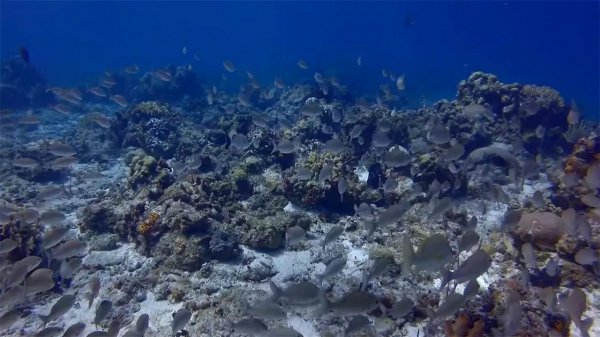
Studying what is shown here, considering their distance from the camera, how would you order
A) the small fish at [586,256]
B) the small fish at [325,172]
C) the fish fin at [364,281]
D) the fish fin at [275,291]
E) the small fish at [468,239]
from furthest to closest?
the small fish at [325,172]
the small fish at [586,256]
the fish fin at [364,281]
the small fish at [468,239]
the fish fin at [275,291]

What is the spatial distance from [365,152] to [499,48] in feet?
415

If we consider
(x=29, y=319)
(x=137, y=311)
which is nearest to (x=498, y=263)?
(x=137, y=311)

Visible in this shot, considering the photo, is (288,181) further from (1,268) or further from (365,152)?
(1,268)

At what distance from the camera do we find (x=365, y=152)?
13.2 metres

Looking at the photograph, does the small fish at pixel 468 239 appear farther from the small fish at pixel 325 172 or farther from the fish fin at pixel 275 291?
the small fish at pixel 325 172

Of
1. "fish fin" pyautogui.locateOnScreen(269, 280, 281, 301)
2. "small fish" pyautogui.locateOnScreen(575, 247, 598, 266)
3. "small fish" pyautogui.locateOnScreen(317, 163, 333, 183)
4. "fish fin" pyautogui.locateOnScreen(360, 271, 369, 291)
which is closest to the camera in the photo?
"fish fin" pyautogui.locateOnScreen(269, 280, 281, 301)

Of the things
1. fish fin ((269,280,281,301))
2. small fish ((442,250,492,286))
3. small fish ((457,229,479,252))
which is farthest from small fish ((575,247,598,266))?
fish fin ((269,280,281,301))

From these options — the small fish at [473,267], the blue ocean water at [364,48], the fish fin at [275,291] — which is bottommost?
the fish fin at [275,291]

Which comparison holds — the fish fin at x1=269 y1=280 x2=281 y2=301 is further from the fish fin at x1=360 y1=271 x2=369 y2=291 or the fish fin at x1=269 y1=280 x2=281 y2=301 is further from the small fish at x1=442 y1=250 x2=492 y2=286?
the small fish at x1=442 y1=250 x2=492 y2=286

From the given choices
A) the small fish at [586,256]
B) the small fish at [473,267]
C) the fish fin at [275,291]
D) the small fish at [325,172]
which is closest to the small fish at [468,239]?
the small fish at [473,267]

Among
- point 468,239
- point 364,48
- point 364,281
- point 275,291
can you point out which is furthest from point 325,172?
point 364,48

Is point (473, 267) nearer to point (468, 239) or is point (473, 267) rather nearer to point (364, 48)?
point (468, 239)

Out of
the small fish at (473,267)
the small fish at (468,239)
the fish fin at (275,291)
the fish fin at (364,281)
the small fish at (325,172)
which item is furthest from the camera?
the small fish at (325,172)

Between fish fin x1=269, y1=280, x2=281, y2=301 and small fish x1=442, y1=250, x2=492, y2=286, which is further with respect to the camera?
fish fin x1=269, y1=280, x2=281, y2=301
